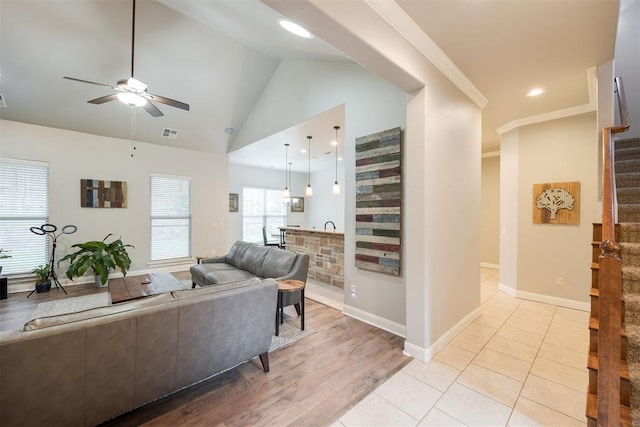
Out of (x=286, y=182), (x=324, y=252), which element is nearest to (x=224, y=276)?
(x=324, y=252)

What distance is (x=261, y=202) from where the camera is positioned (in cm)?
948

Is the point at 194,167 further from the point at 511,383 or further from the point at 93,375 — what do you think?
the point at 511,383

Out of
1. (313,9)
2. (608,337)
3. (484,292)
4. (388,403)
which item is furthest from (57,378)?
(484,292)

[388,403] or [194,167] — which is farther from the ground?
[194,167]

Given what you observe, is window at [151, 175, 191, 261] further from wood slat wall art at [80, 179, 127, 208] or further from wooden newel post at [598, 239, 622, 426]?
wooden newel post at [598, 239, 622, 426]

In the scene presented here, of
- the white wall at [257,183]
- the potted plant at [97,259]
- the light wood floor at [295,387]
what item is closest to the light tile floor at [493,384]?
the light wood floor at [295,387]

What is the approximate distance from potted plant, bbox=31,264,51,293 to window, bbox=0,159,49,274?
275 mm

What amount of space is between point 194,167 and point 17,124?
2.94 meters

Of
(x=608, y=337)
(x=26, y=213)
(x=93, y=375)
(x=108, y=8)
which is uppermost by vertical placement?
(x=108, y=8)

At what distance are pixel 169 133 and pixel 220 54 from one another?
221cm

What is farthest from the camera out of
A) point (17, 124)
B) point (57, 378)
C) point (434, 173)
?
point (17, 124)

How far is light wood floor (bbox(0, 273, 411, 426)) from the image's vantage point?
1824 millimetres

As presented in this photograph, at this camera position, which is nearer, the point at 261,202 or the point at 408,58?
the point at 408,58

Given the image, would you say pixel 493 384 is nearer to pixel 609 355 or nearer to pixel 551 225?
pixel 609 355
